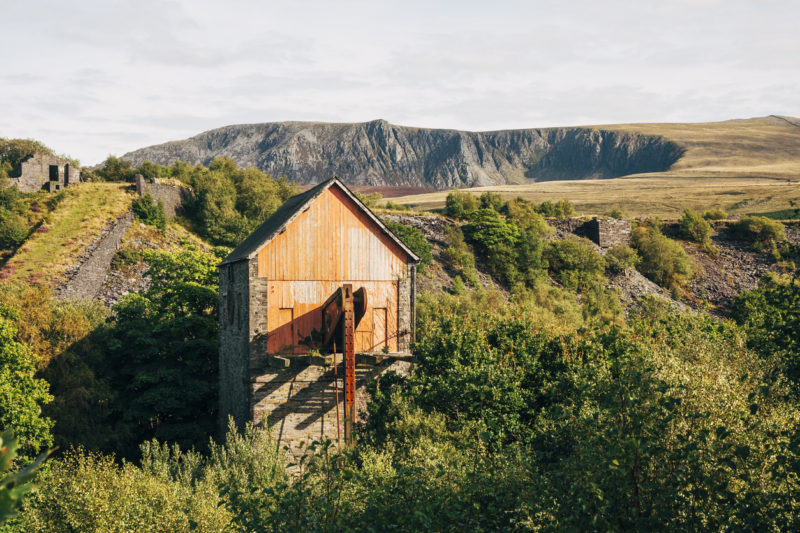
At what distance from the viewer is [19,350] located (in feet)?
88.2

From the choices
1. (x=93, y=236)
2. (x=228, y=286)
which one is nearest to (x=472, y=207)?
(x=93, y=236)

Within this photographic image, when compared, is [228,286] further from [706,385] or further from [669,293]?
[669,293]

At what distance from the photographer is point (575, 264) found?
65.4m

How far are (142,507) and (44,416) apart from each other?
1537 centimetres

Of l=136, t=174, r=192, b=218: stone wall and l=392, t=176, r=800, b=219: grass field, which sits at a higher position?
l=392, t=176, r=800, b=219: grass field

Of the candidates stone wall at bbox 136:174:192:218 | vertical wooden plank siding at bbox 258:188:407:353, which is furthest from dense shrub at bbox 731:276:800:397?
stone wall at bbox 136:174:192:218

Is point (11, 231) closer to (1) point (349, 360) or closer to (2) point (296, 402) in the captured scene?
(2) point (296, 402)

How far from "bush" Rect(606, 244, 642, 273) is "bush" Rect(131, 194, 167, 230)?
48.1 m

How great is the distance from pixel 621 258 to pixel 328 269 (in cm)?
5301

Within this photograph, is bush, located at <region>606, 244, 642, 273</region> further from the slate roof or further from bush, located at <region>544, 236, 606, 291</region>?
the slate roof

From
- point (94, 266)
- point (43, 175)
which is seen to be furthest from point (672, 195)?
point (94, 266)

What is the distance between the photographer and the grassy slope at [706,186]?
118m

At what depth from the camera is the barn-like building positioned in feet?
79.1

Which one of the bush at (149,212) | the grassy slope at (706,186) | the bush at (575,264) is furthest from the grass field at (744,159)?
the bush at (149,212)
